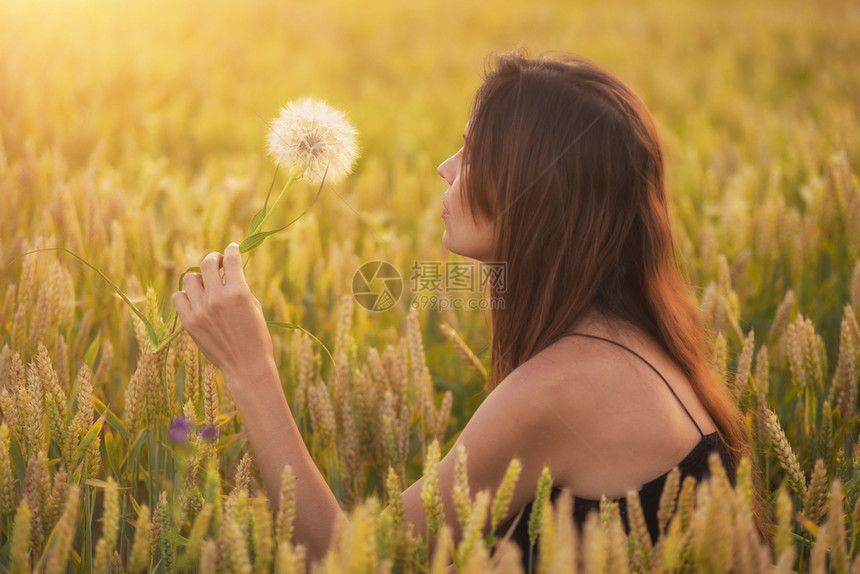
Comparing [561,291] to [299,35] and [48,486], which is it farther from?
[299,35]

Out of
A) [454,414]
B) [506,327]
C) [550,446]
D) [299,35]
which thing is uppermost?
[299,35]

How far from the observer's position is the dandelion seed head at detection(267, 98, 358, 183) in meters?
1.31

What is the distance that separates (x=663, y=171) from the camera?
52.7 inches

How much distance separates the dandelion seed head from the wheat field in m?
0.32

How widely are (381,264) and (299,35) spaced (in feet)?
17.1

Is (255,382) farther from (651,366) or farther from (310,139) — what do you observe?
(651,366)

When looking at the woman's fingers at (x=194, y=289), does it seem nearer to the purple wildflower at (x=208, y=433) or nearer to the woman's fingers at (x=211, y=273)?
the woman's fingers at (x=211, y=273)

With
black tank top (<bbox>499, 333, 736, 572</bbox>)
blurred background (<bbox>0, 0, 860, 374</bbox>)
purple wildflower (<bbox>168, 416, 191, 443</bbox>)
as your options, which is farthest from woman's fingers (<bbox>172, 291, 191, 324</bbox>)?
black tank top (<bbox>499, 333, 736, 572</bbox>)

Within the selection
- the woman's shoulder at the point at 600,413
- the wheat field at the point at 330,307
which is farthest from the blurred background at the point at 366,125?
the woman's shoulder at the point at 600,413

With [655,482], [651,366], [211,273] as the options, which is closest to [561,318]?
[651,366]

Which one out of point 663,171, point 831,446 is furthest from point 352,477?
point 831,446

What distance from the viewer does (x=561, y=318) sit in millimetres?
1265

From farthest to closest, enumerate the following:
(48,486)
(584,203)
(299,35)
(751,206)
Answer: (299,35) < (751,206) < (584,203) < (48,486)

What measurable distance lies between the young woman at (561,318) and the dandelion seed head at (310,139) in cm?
21
